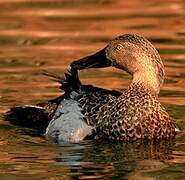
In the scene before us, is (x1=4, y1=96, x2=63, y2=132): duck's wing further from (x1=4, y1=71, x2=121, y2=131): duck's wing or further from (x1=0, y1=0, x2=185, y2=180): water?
(x1=0, y1=0, x2=185, y2=180): water

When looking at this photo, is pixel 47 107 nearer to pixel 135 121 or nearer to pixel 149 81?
pixel 149 81

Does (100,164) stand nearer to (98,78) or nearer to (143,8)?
(98,78)

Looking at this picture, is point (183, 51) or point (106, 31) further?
point (106, 31)

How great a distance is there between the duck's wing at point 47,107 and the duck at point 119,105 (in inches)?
0.4

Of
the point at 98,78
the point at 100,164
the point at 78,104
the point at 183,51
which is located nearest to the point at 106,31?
the point at 183,51

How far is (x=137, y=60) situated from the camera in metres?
9.84

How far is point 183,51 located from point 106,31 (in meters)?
2.22

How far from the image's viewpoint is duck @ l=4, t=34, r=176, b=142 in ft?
30.9

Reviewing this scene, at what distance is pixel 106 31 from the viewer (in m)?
15.9

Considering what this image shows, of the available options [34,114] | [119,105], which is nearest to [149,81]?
[119,105]

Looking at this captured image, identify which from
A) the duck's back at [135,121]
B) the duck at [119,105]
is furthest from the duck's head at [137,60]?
the duck's back at [135,121]

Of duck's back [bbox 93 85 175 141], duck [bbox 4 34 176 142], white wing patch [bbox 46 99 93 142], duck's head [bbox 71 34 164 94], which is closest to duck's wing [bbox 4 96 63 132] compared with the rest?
duck [bbox 4 34 176 142]

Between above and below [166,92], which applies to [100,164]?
below

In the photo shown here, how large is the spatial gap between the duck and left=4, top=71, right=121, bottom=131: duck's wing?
0.03 ft
